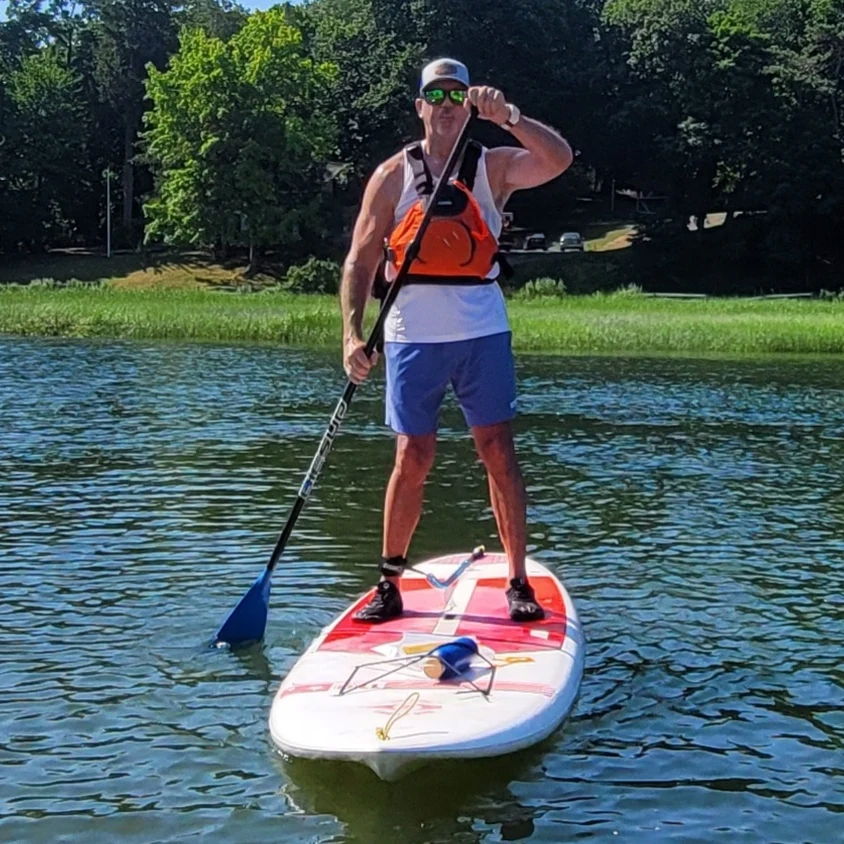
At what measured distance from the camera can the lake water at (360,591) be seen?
18.1 feet

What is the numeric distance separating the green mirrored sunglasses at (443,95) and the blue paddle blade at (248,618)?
276cm

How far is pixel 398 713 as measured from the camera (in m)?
5.70

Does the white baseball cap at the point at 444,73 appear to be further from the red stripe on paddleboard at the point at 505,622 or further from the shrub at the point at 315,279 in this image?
the shrub at the point at 315,279

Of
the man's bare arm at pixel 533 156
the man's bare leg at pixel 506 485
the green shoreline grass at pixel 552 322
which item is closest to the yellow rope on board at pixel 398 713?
the man's bare leg at pixel 506 485

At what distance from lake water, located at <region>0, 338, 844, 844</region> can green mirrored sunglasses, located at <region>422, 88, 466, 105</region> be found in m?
3.02

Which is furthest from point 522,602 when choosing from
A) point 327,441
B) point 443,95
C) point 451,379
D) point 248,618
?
point 443,95

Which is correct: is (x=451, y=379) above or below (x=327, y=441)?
above

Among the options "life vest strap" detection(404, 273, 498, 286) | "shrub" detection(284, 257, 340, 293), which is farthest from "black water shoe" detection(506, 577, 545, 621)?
"shrub" detection(284, 257, 340, 293)

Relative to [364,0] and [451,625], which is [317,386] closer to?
[451,625]

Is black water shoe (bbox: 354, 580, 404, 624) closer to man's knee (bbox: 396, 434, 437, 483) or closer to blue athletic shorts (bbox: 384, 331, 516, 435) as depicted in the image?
man's knee (bbox: 396, 434, 437, 483)

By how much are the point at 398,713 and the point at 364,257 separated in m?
2.46

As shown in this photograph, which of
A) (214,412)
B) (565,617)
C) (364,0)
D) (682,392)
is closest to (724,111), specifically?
(364,0)

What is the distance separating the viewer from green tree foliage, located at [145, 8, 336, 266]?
6412 centimetres

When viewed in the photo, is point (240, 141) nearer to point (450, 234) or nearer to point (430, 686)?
point (450, 234)
